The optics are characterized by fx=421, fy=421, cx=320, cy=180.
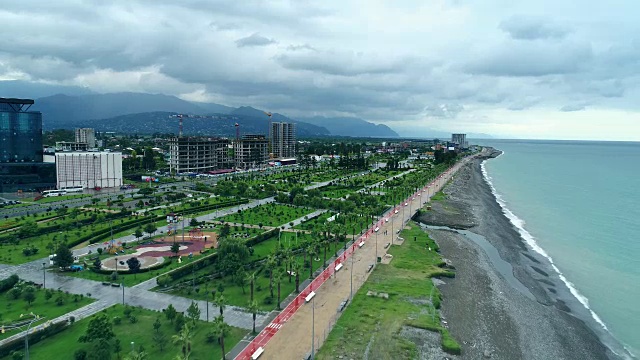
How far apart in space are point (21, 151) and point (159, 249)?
10261cm

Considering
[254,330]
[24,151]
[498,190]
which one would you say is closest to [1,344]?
[254,330]

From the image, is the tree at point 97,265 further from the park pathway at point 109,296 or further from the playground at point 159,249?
the park pathway at point 109,296

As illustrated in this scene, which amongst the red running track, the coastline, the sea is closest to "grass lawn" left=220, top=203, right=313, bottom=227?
the red running track

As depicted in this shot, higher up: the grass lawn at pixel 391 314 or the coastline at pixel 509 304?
the grass lawn at pixel 391 314

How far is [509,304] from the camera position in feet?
192

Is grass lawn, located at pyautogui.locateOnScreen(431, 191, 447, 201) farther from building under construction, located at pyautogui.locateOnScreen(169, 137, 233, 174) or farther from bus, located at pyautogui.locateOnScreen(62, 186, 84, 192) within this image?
bus, located at pyautogui.locateOnScreen(62, 186, 84, 192)

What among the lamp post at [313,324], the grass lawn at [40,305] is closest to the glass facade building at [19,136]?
the grass lawn at [40,305]

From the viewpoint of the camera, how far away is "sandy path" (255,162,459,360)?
137 feet

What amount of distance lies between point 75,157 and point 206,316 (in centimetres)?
11523

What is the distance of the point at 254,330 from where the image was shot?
4453cm

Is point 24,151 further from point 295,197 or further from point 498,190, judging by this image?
point 498,190

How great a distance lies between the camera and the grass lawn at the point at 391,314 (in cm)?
4319

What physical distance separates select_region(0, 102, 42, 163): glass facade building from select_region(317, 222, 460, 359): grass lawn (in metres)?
135

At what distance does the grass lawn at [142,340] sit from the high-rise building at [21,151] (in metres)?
115
